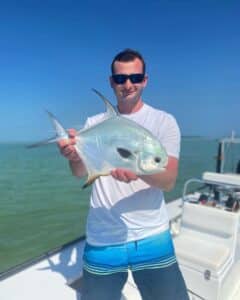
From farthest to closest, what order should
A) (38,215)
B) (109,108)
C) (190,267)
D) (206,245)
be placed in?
1. (38,215)
2. (206,245)
3. (190,267)
4. (109,108)

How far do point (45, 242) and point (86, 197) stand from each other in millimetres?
4970

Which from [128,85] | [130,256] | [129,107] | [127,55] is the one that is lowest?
[130,256]

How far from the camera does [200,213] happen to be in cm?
267

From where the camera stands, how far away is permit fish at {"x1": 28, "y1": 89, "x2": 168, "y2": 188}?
1.18 metres

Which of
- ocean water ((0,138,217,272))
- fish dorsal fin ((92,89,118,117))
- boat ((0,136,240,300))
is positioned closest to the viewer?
fish dorsal fin ((92,89,118,117))

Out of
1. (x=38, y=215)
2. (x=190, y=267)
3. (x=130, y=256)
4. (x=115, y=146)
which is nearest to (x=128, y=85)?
(x=115, y=146)

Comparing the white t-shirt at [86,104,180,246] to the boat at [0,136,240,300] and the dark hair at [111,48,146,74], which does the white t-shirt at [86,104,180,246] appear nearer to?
the dark hair at [111,48,146,74]

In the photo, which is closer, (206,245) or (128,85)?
(128,85)

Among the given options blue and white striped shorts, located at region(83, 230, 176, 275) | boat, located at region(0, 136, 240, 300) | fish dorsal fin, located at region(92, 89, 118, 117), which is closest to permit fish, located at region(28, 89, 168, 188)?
fish dorsal fin, located at region(92, 89, 118, 117)

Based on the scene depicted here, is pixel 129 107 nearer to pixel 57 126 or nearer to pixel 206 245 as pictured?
pixel 57 126

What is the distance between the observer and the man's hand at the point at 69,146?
1.35m

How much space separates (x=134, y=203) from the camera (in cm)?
144

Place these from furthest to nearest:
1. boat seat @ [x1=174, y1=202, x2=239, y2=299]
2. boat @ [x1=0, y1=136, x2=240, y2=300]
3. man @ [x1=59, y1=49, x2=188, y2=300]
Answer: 1. boat seat @ [x1=174, y1=202, x2=239, y2=299]
2. boat @ [x1=0, y1=136, x2=240, y2=300]
3. man @ [x1=59, y1=49, x2=188, y2=300]

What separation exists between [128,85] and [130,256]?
79cm
